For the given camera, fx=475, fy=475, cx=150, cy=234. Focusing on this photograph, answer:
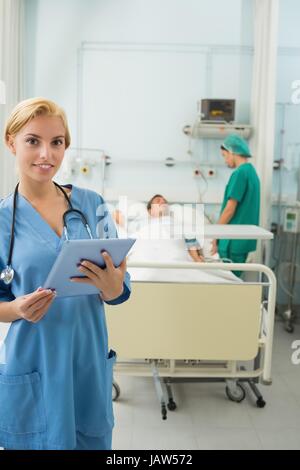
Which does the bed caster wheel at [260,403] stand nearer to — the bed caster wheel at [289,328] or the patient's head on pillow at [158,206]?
the bed caster wheel at [289,328]

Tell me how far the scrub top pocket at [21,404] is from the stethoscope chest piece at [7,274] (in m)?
0.23

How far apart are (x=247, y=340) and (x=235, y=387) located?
531 mm

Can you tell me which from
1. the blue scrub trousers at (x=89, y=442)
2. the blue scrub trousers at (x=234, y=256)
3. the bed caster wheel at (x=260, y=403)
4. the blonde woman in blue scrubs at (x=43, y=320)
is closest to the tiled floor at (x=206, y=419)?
the bed caster wheel at (x=260, y=403)

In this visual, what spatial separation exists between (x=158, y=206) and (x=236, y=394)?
1716 millimetres

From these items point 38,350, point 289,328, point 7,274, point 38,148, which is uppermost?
point 38,148

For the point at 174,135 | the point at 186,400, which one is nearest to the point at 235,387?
the point at 186,400

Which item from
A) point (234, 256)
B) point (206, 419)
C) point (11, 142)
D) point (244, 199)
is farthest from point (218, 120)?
point (11, 142)

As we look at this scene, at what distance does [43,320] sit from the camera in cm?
113

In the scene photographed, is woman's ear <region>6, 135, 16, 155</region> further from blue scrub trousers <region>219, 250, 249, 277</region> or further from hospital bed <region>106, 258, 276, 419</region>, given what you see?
blue scrub trousers <region>219, 250, 249, 277</region>

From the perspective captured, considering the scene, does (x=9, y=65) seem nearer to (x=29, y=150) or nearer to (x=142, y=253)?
(x=142, y=253)

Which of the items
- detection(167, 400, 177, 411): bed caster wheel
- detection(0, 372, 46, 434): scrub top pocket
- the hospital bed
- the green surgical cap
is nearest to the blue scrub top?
detection(0, 372, 46, 434): scrub top pocket

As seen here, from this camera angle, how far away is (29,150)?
1.10 metres

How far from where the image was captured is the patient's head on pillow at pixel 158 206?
384 centimetres

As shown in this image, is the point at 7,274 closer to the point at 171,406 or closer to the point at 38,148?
the point at 38,148
